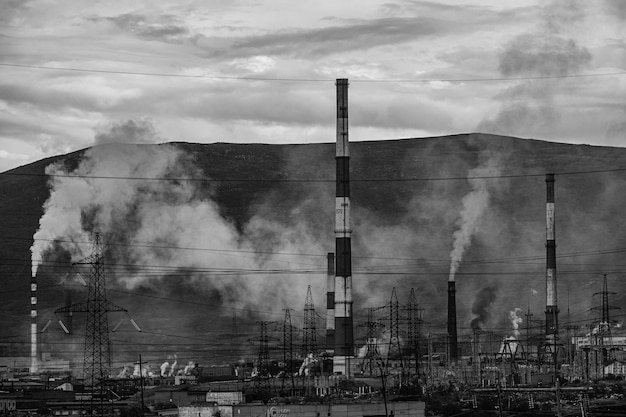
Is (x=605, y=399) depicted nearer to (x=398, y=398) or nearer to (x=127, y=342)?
(x=398, y=398)

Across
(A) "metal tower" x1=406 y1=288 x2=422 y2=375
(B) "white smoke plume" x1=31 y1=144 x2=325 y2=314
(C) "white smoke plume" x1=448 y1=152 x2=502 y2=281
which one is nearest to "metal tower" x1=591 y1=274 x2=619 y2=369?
(A) "metal tower" x1=406 y1=288 x2=422 y2=375

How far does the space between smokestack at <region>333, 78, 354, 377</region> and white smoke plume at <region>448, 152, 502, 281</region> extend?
211 ft

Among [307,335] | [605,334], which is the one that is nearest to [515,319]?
[605,334]

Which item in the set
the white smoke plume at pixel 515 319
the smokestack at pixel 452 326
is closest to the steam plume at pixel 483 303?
the white smoke plume at pixel 515 319

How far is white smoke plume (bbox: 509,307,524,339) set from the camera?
124400 mm

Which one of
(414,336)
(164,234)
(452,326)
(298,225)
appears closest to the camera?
(452,326)

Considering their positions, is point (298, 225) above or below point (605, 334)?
above

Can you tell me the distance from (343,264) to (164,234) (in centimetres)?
8156

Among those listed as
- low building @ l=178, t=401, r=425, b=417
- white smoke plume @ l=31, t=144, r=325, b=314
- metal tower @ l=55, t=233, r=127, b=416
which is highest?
white smoke plume @ l=31, t=144, r=325, b=314

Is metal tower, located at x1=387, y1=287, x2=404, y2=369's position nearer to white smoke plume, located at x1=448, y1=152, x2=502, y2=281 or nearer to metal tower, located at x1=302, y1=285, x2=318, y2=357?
metal tower, located at x1=302, y1=285, x2=318, y2=357

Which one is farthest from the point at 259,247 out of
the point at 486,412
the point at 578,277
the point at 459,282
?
the point at 486,412

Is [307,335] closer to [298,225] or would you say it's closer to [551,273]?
[551,273]

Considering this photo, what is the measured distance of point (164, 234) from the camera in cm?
15275

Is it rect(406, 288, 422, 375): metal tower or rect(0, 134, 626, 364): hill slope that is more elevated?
rect(0, 134, 626, 364): hill slope
